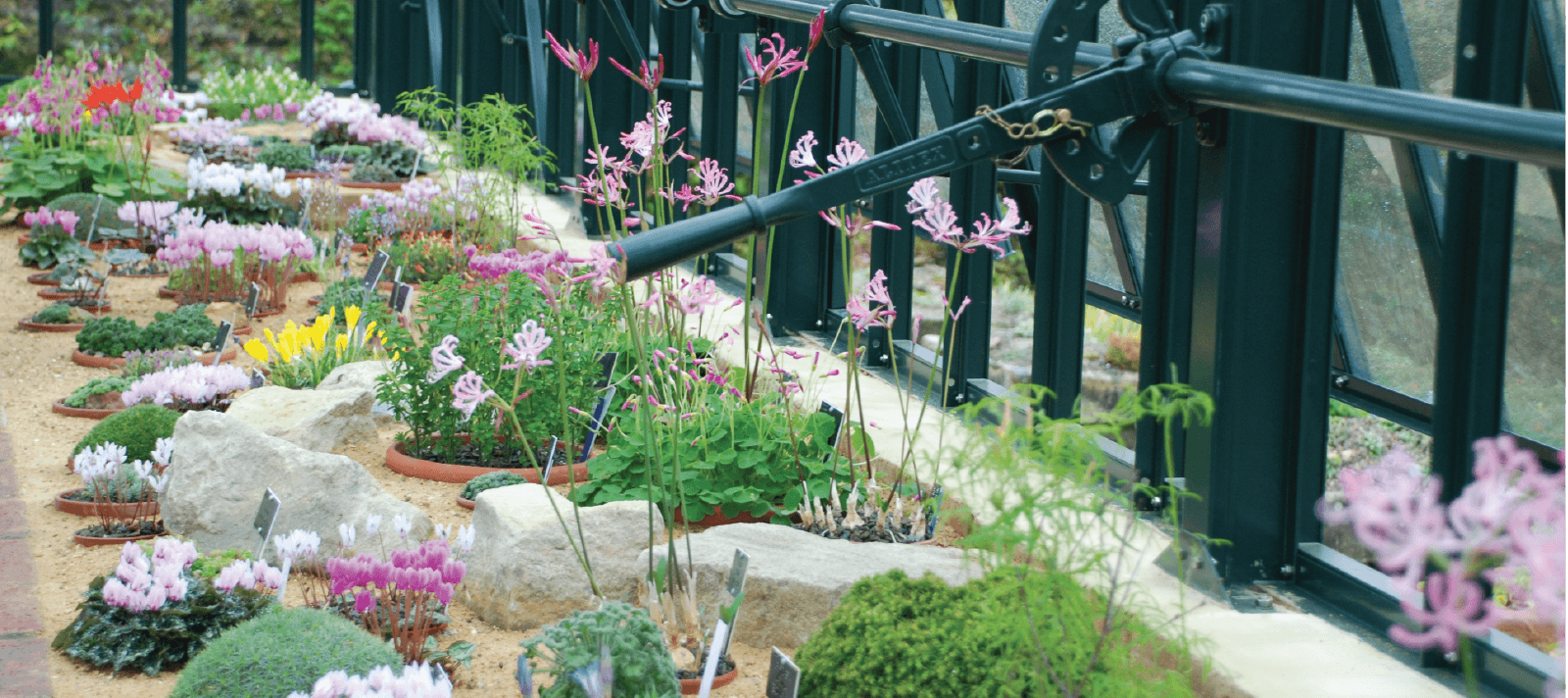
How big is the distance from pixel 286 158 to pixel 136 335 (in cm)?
553

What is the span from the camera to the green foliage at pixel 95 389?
16.4 feet

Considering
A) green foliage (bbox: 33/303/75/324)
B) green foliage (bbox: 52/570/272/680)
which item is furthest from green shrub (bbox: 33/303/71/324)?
green foliage (bbox: 52/570/272/680)

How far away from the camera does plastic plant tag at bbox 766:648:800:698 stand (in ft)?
7.45

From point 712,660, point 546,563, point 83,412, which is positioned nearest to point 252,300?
point 83,412

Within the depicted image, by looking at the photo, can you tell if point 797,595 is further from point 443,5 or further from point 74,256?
point 443,5

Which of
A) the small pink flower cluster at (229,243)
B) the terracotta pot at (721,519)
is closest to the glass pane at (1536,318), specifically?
the terracotta pot at (721,519)

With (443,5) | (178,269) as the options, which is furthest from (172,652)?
(443,5)

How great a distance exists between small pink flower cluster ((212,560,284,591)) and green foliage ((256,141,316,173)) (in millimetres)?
8627

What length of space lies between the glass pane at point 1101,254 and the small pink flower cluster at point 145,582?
113 inches

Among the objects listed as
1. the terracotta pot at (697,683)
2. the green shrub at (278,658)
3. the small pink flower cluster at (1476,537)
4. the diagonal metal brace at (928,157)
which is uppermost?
the diagonal metal brace at (928,157)

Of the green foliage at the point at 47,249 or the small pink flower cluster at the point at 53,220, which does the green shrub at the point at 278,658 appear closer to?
the small pink flower cluster at the point at 53,220

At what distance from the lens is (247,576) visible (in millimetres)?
2906

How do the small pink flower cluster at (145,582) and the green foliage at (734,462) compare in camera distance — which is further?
the green foliage at (734,462)

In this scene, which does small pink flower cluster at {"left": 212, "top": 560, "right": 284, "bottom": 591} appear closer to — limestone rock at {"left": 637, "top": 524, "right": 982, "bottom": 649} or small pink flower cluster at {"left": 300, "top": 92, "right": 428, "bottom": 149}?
limestone rock at {"left": 637, "top": 524, "right": 982, "bottom": 649}
